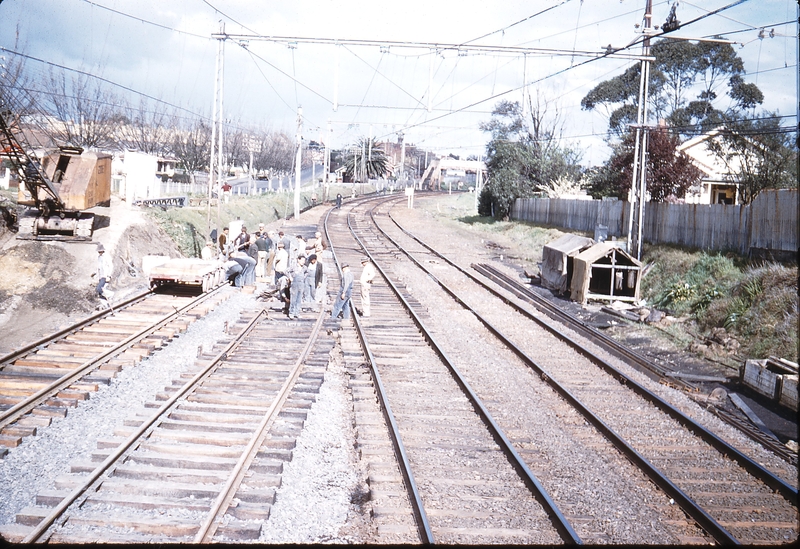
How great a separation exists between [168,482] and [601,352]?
383 inches

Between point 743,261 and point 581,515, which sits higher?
point 743,261

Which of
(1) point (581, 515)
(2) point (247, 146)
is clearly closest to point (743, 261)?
(1) point (581, 515)

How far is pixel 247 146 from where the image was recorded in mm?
80938

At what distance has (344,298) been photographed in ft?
49.7

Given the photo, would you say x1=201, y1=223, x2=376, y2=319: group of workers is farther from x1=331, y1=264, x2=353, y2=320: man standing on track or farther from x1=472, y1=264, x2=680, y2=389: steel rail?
x1=472, y1=264, x2=680, y2=389: steel rail

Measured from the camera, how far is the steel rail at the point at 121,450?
5.62 m

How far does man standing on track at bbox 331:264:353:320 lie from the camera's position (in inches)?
589

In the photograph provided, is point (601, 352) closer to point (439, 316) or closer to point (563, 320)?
point (563, 320)

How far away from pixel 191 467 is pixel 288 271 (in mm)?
13140

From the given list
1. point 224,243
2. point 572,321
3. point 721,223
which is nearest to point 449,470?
point 572,321

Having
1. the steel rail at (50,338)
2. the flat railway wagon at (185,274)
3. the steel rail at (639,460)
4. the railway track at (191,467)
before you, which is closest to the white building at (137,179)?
the flat railway wagon at (185,274)

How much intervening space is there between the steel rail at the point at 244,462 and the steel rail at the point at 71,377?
324 centimetres

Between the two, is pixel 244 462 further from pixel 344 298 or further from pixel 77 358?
pixel 344 298

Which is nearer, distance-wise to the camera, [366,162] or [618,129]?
[618,129]
